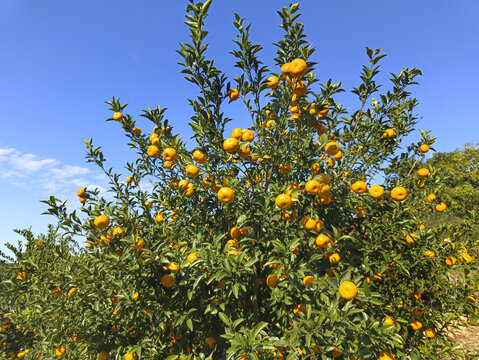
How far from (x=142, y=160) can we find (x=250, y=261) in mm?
2318

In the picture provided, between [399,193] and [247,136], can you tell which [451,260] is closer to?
[399,193]

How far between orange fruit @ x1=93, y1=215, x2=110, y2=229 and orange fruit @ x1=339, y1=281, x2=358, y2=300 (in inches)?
86.4

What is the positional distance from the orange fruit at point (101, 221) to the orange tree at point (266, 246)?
2cm

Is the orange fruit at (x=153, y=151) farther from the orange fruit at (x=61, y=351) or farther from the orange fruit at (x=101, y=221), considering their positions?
the orange fruit at (x=61, y=351)

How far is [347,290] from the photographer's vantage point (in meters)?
2.02

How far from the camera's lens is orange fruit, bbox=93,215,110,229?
2.46 m

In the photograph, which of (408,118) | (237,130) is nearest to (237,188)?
(237,130)

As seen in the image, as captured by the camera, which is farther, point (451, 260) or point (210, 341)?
Result: point (451, 260)

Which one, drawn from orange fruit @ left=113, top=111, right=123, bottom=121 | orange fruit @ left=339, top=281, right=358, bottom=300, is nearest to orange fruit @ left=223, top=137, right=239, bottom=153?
orange fruit @ left=339, top=281, right=358, bottom=300

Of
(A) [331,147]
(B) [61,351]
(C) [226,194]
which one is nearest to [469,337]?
(A) [331,147]

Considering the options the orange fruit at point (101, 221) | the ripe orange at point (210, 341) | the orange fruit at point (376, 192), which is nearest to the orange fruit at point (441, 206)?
the orange fruit at point (376, 192)

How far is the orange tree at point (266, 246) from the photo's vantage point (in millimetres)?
2180

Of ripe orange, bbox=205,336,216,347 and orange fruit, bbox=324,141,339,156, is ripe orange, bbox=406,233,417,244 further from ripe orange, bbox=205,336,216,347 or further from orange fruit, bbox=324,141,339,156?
ripe orange, bbox=205,336,216,347

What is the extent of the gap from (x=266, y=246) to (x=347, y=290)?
0.74 m
